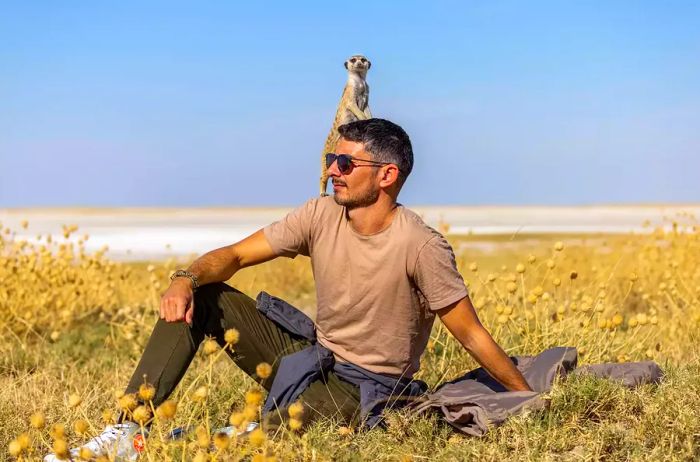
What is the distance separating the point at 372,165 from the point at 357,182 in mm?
89

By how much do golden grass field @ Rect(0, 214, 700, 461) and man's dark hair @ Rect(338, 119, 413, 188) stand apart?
3.30 feet

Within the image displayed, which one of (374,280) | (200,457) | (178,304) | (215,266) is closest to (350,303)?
(374,280)

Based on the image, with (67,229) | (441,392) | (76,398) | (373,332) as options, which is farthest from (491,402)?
(67,229)

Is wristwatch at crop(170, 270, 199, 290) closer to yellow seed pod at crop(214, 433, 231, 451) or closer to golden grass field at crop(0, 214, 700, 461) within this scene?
golden grass field at crop(0, 214, 700, 461)

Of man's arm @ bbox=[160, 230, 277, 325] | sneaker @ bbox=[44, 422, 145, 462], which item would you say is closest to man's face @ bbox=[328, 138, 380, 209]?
man's arm @ bbox=[160, 230, 277, 325]

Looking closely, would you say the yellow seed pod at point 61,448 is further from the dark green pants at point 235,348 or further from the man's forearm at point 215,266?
the man's forearm at point 215,266

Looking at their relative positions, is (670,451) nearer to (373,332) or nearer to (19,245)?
(373,332)

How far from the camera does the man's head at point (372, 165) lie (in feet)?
12.0

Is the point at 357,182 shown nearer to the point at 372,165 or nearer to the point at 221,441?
the point at 372,165

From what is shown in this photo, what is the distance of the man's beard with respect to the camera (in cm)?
366

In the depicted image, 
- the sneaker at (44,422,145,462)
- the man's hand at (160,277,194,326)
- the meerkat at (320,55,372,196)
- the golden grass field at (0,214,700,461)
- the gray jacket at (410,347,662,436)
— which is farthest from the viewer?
the meerkat at (320,55,372,196)

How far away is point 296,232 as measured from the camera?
390cm

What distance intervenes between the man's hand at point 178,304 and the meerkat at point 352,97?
1111mm

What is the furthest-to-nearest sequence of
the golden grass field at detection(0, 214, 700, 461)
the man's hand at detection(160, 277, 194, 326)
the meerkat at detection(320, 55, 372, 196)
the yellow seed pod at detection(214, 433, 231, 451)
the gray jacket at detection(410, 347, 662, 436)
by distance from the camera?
the meerkat at detection(320, 55, 372, 196) → the gray jacket at detection(410, 347, 662, 436) → the man's hand at detection(160, 277, 194, 326) → the golden grass field at detection(0, 214, 700, 461) → the yellow seed pod at detection(214, 433, 231, 451)
